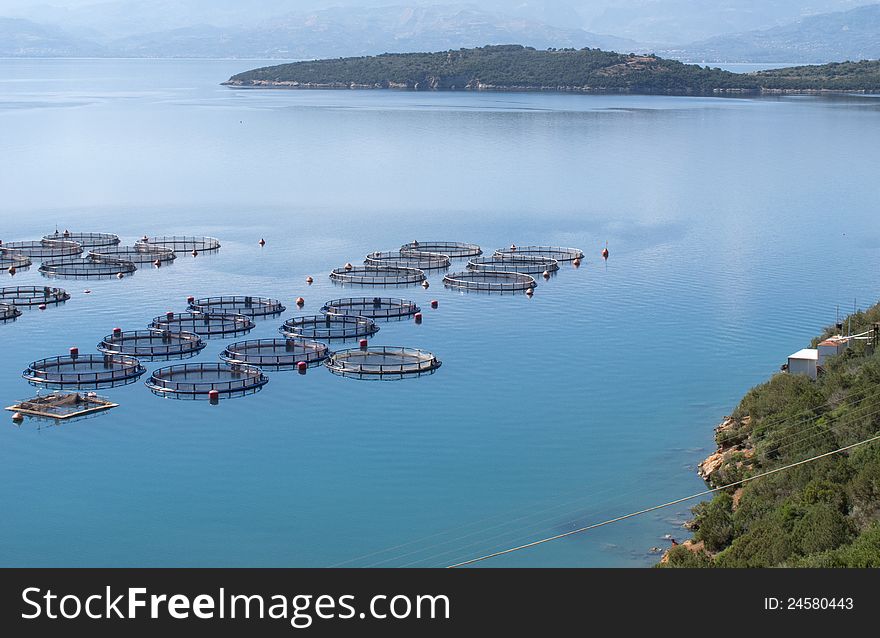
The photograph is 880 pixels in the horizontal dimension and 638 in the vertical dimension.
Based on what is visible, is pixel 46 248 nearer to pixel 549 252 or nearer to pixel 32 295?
pixel 32 295

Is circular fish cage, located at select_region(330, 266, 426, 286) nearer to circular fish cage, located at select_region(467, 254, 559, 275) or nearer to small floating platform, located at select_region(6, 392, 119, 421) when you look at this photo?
circular fish cage, located at select_region(467, 254, 559, 275)

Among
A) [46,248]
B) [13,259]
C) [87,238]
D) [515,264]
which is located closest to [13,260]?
[13,259]

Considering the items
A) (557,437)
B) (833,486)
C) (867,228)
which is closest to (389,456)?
(557,437)

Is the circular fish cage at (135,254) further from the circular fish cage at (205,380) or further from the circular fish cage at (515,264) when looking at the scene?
the circular fish cage at (205,380)

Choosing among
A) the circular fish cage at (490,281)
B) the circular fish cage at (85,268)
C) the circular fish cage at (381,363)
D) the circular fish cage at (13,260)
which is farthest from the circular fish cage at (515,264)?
the circular fish cage at (13,260)

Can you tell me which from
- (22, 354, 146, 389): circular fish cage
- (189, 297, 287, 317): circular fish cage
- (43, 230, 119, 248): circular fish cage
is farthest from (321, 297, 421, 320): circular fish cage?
(43, 230, 119, 248): circular fish cage
